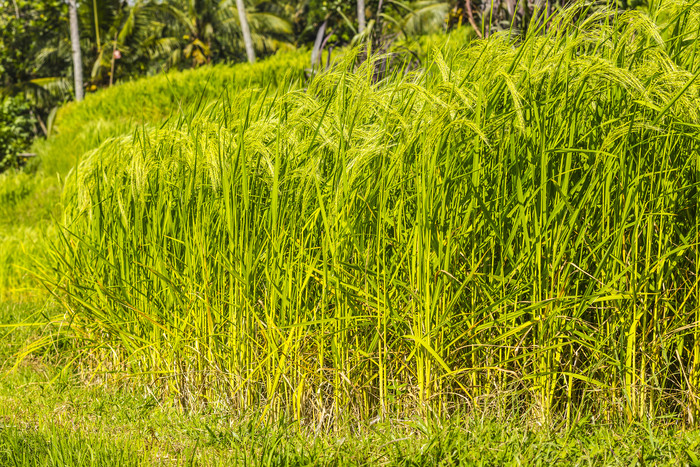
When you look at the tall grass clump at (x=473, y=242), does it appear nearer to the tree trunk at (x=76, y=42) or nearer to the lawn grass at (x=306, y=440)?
the lawn grass at (x=306, y=440)

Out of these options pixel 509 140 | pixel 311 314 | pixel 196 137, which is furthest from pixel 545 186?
pixel 196 137

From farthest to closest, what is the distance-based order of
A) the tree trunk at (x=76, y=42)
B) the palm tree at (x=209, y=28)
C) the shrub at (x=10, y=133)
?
the palm tree at (x=209, y=28), the tree trunk at (x=76, y=42), the shrub at (x=10, y=133)

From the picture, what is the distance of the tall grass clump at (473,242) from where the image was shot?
1.78 metres

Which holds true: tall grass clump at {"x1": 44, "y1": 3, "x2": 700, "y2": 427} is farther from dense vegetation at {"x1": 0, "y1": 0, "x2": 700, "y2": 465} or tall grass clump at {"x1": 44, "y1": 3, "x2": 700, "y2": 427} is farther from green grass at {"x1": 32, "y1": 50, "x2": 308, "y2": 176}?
green grass at {"x1": 32, "y1": 50, "x2": 308, "y2": 176}

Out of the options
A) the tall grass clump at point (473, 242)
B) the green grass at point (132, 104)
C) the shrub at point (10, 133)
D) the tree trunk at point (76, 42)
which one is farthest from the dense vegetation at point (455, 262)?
the tree trunk at point (76, 42)

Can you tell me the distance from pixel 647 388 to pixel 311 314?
43.2 inches

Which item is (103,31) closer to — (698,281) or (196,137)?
(196,137)

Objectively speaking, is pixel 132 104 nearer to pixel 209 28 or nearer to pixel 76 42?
pixel 76 42

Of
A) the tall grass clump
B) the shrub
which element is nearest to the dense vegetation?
the tall grass clump

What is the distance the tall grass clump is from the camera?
5.85 feet

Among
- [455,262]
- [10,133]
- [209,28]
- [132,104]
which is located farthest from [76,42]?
[209,28]

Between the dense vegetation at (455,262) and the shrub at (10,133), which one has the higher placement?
the dense vegetation at (455,262)

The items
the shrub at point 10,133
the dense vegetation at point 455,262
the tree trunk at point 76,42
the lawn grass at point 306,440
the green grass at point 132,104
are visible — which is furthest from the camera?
the tree trunk at point 76,42

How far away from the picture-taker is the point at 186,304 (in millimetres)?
2350
